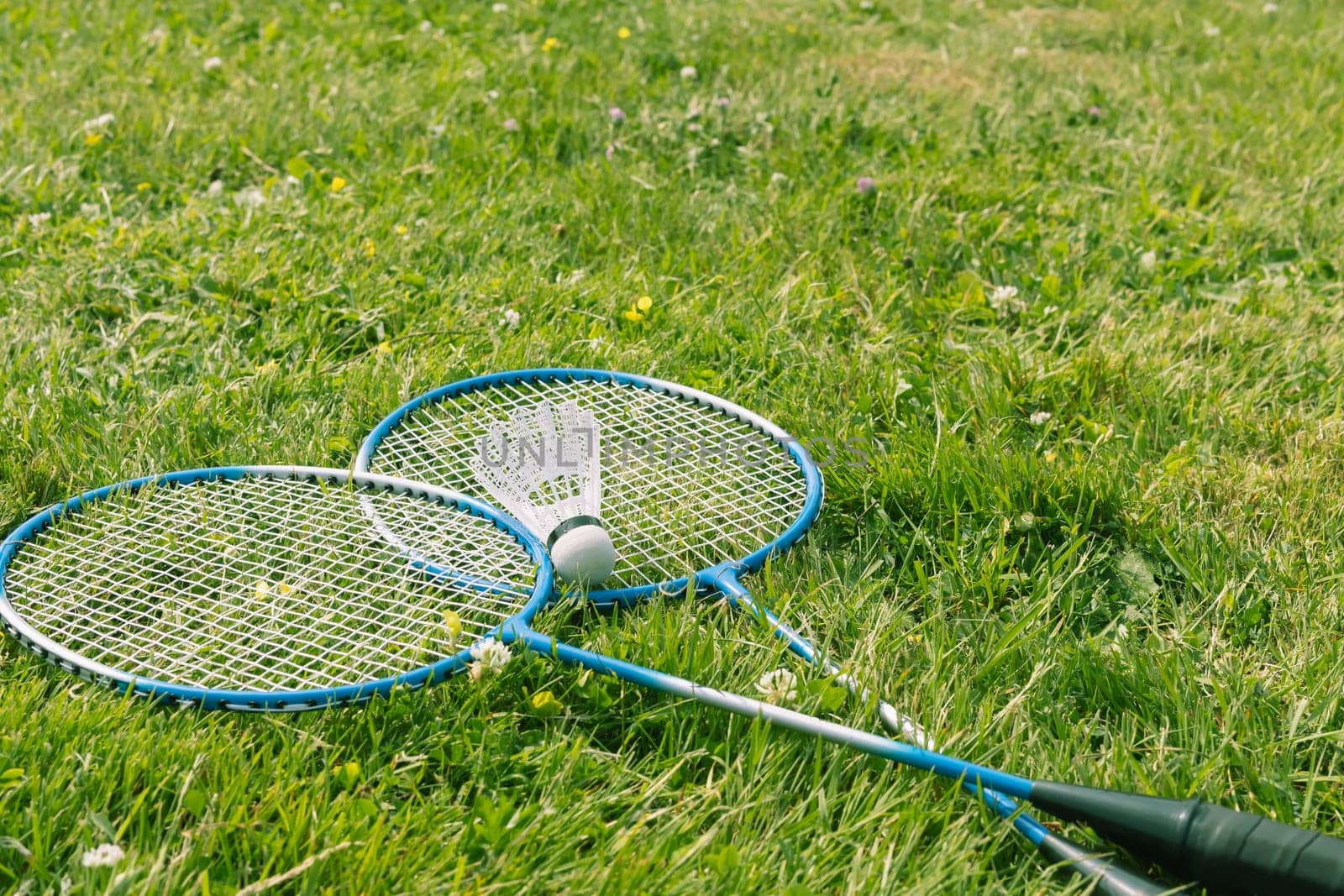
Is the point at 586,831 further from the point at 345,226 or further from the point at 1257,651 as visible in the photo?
the point at 345,226

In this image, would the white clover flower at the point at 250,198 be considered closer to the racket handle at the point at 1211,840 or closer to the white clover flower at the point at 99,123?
the white clover flower at the point at 99,123

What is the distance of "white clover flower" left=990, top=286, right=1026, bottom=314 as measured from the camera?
3.79 meters

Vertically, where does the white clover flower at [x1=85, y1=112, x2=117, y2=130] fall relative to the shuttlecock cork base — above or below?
above

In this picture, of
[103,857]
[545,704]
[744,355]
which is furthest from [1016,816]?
[744,355]

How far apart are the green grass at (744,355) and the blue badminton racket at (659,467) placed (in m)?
0.10

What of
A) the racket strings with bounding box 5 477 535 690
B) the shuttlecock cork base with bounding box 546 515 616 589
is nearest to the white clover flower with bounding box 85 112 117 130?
the racket strings with bounding box 5 477 535 690

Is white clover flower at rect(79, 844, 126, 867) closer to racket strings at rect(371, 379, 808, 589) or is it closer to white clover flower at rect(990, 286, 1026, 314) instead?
racket strings at rect(371, 379, 808, 589)

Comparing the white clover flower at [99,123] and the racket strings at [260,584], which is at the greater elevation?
the white clover flower at [99,123]

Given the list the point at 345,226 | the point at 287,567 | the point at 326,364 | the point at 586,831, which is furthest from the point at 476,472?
the point at 345,226

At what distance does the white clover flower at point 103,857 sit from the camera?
1.89 m

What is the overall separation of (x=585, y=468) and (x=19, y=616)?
115cm

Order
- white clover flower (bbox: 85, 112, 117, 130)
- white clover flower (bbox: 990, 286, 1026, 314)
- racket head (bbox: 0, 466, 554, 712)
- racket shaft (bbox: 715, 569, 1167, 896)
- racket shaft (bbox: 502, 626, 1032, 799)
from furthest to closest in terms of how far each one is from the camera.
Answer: white clover flower (bbox: 85, 112, 117, 130), white clover flower (bbox: 990, 286, 1026, 314), racket head (bbox: 0, 466, 554, 712), racket shaft (bbox: 502, 626, 1032, 799), racket shaft (bbox: 715, 569, 1167, 896)

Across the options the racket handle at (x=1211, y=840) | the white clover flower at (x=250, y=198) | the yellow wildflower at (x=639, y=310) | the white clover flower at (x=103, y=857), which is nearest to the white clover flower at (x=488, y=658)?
the white clover flower at (x=103, y=857)

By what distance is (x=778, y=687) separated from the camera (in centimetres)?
230
